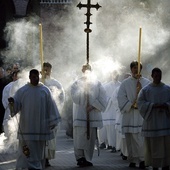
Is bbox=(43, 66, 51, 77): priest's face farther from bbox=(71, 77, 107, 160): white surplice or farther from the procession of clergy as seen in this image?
bbox=(71, 77, 107, 160): white surplice

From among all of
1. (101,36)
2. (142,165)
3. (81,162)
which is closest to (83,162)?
(81,162)

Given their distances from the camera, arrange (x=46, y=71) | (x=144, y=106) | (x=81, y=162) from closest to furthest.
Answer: (x=144, y=106) → (x=81, y=162) → (x=46, y=71)

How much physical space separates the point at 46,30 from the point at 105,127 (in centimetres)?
1258

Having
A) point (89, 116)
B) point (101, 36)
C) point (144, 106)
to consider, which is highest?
point (101, 36)

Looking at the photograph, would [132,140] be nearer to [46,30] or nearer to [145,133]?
[145,133]

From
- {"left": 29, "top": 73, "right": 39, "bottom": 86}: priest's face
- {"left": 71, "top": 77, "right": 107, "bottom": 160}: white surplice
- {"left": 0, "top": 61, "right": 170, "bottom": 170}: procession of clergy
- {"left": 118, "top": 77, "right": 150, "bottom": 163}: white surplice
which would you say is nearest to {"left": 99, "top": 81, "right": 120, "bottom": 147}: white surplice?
{"left": 0, "top": 61, "right": 170, "bottom": 170}: procession of clergy

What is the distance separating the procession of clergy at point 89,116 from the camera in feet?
39.1

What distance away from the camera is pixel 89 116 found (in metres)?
13.7

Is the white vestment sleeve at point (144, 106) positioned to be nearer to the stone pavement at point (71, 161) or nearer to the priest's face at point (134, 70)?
the priest's face at point (134, 70)

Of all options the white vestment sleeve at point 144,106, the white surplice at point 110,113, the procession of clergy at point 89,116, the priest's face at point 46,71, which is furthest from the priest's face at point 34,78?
the white surplice at point 110,113

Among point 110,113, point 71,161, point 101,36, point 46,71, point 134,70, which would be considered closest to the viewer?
point 134,70

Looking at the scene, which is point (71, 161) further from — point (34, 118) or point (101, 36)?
point (101, 36)

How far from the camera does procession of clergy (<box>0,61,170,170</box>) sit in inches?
470

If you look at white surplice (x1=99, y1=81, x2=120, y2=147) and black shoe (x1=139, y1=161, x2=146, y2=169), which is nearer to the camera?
black shoe (x1=139, y1=161, x2=146, y2=169)
